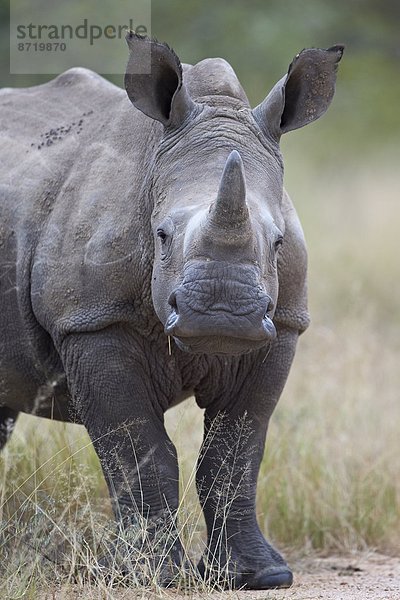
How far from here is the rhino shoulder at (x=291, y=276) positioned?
5.82m

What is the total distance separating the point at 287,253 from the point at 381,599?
4.91 feet

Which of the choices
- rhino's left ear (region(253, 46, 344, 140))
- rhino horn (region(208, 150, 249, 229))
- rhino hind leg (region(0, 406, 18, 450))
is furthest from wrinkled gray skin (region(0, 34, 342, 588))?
rhino hind leg (region(0, 406, 18, 450))

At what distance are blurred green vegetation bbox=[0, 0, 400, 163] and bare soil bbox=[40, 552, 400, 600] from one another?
11.4 meters

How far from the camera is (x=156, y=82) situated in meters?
5.65

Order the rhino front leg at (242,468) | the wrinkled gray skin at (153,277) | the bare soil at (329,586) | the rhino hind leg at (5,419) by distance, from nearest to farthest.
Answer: the bare soil at (329,586) < the wrinkled gray skin at (153,277) < the rhino front leg at (242,468) < the rhino hind leg at (5,419)

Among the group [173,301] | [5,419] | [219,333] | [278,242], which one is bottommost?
[5,419]

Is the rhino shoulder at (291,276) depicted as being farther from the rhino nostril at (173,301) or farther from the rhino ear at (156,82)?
the rhino nostril at (173,301)

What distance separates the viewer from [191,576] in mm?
5500

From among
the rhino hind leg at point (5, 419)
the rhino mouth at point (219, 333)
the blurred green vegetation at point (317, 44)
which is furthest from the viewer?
the blurred green vegetation at point (317, 44)

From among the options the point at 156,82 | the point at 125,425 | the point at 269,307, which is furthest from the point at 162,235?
the point at 125,425

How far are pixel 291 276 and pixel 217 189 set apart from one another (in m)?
0.73

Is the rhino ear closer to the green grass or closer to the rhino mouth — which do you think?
the rhino mouth

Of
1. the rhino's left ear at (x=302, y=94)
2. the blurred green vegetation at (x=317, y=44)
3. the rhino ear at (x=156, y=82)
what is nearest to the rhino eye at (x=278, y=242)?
the rhino's left ear at (x=302, y=94)

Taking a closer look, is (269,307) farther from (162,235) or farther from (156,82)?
(156,82)
